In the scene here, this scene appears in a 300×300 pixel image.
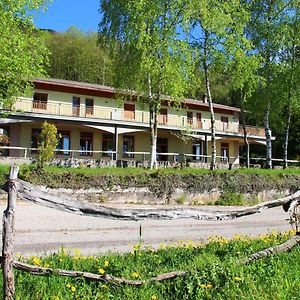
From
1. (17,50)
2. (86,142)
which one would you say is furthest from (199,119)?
(17,50)

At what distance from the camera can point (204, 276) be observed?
15.5ft

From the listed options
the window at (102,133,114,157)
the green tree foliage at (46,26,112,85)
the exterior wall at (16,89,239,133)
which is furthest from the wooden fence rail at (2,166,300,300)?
the green tree foliage at (46,26,112,85)

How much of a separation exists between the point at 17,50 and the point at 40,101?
10690 millimetres

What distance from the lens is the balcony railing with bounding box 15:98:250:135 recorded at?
3341cm

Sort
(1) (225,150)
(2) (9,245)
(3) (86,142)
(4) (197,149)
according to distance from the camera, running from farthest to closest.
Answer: (1) (225,150), (4) (197,149), (3) (86,142), (2) (9,245)

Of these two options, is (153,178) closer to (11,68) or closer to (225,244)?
(11,68)

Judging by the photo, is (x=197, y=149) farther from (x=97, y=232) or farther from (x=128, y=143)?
(x=97, y=232)

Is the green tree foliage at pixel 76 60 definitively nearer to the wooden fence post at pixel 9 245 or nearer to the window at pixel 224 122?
the window at pixel 224 122

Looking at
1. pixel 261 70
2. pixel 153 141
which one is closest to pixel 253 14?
pixel 261 70

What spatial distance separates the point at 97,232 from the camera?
12062 millimetres

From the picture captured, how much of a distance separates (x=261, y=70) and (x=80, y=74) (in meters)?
34.1

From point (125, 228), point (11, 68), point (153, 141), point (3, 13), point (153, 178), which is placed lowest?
point (125, 228)

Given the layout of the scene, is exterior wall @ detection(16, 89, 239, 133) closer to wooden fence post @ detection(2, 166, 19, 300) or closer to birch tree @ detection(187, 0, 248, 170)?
birch tree @ detection(187, 0, 248, 170)

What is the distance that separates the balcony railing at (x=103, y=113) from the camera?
1315 inches
